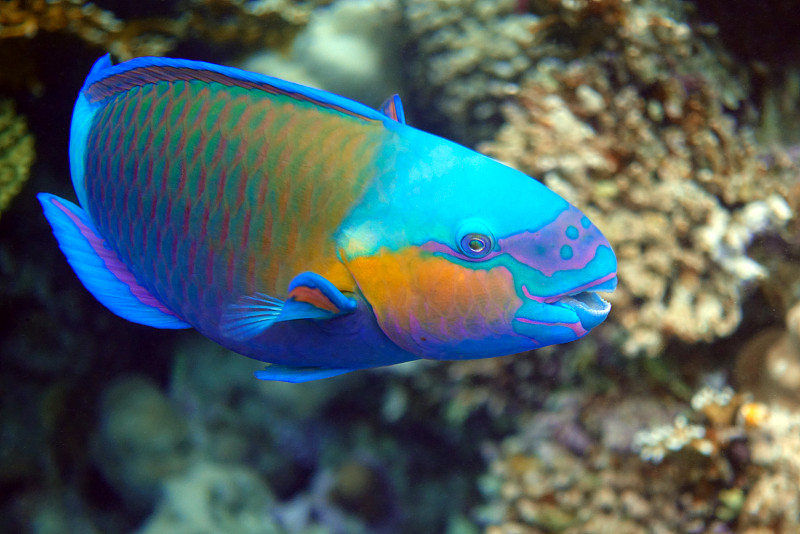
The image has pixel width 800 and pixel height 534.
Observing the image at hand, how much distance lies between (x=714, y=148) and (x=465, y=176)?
2.81 m

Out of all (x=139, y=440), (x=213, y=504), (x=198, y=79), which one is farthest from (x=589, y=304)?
(x=139, y=440)

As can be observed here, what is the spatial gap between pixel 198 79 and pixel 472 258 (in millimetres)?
778

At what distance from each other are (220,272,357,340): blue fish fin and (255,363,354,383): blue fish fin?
0.42ft

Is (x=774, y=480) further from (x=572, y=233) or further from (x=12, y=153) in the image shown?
(x=12, y=153)

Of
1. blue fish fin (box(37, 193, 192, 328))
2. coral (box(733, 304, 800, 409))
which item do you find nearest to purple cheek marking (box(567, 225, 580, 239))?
blue fish fin (box(37, 193, 192, 328))

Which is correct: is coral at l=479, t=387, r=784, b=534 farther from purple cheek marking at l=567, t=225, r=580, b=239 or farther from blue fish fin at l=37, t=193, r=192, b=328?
blue fish fin at l=37, t=193, r=192, b=328

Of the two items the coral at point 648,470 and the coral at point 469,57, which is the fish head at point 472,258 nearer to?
the coral at point 648,470

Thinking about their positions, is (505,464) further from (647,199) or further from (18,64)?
(18,64)

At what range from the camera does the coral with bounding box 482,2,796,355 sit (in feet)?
9.45

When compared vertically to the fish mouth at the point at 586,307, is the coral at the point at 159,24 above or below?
below

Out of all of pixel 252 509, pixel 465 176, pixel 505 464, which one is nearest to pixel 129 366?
pixel 252 509

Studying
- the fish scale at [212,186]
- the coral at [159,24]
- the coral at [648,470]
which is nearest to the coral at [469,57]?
the coral at [159,24]

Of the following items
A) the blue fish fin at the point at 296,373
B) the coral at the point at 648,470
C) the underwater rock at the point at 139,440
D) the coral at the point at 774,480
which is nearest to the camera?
the blue fish fin at the point at 296,373

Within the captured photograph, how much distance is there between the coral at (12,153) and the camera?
2871 mm
